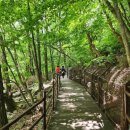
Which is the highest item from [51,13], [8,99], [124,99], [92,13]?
[92,13]

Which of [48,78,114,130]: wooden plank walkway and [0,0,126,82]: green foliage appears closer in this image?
[48,78,114,130]: wooden plank walkway

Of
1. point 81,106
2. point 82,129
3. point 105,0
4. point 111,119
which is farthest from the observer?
point 81,106

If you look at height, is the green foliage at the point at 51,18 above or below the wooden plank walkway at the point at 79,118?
above

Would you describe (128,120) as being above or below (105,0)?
below

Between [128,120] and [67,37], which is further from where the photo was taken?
[67,37]

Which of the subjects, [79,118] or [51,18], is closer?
[79,118]

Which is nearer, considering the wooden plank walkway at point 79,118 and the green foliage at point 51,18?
the wooden plank walkway at point 79,118

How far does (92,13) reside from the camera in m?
12.9

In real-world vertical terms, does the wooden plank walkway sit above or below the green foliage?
below

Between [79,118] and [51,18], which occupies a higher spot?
[51,18]

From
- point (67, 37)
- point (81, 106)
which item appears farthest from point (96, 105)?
point (67, 37)

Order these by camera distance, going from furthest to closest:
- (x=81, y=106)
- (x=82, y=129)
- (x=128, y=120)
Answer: (x=81, y=106), (x=82, y=129), (x=128, y=120)

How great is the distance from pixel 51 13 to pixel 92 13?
485 cm

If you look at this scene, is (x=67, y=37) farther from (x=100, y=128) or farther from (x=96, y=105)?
(x=100, y=128)
